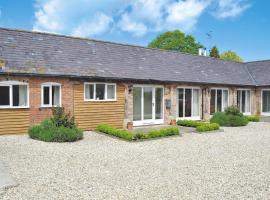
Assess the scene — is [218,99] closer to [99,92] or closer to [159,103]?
[159,103]

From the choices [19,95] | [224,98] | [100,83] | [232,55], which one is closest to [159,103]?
[100,83]

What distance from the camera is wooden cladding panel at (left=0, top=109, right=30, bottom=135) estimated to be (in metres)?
12.2

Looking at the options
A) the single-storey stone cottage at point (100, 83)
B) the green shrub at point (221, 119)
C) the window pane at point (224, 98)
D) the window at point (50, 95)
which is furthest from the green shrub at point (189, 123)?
the window at point (50, 95)

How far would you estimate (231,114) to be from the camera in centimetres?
1738

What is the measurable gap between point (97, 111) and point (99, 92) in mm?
1052

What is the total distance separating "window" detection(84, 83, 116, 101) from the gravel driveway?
375cm

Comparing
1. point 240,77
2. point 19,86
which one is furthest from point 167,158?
point 240,77

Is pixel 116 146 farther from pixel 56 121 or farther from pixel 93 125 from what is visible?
pixel 93 125

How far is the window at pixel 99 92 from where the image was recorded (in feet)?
46.5

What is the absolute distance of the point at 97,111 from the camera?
47.3ft

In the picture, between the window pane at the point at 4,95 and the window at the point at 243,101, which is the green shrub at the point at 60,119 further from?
the window at the point at 243,101

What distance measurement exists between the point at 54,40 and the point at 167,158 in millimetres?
10649

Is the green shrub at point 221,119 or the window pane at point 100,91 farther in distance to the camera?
the green shrub at point 221,119

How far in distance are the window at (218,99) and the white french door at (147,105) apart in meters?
5.22
